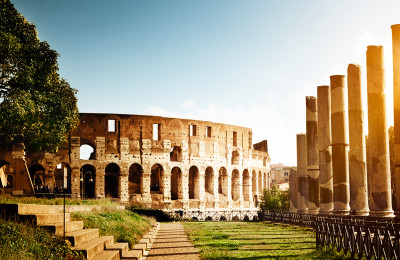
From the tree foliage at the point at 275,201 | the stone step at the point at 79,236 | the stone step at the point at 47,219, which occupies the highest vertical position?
the stone step at the point at 47,219

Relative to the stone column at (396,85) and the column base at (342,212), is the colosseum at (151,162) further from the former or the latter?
the stone column at (396,85)

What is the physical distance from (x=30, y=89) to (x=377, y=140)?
1269 centimetres

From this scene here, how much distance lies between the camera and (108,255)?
309 inches

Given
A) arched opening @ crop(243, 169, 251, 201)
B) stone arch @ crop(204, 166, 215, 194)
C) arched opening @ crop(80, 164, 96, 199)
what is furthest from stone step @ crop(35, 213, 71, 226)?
arched opening @ crop(243, 169, 251, 201)

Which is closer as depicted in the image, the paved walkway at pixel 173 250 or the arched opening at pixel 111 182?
the paved walkway at pixel 173 250

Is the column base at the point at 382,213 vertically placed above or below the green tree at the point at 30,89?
below

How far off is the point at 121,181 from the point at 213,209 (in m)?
7.95

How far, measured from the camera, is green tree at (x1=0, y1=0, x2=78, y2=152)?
15.9 m

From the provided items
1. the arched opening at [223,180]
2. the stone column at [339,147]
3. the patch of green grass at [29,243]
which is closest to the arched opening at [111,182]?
the arched opening at [223,180]

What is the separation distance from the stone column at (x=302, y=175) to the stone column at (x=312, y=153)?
2614 millimetres

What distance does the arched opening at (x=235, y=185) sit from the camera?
3925cm

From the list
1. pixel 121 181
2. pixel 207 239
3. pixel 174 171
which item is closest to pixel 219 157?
pixel 174 171

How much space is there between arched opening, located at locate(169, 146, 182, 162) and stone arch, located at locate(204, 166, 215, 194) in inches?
123

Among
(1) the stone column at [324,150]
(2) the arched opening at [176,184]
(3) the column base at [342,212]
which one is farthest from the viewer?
(2) the arched opening at [176,184]
